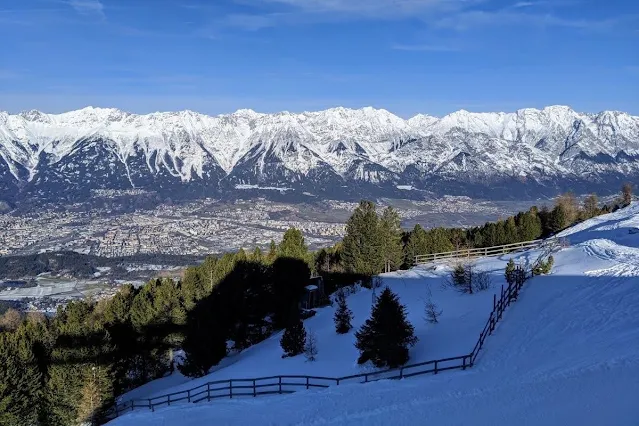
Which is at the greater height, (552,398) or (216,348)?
(552,398)

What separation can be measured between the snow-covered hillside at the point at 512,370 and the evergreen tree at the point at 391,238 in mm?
12220

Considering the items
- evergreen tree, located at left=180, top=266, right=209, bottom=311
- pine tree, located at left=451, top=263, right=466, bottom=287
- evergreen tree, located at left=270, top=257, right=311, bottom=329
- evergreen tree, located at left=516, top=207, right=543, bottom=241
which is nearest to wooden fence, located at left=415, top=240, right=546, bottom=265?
evergreen tree, located at left=516, top=207, right=543, bottom=241

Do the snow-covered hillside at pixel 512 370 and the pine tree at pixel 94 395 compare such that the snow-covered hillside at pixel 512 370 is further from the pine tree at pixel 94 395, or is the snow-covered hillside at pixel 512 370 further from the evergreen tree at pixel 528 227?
the evergreen tree at pixel 528 227

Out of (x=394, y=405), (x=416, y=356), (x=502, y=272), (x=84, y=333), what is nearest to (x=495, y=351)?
(x=416, y=356)

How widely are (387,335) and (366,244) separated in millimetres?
22653

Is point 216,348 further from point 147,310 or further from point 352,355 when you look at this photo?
point 352,355

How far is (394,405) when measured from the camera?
20.1 meters

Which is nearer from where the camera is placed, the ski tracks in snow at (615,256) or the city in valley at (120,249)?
the ski tracks in snow at (615,256)

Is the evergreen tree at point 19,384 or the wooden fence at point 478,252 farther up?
the wooden fence at point 478,252

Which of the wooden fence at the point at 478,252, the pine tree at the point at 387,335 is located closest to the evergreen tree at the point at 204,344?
the pine tree at the point at 387,335

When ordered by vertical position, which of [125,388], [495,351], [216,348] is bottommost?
[125,388]

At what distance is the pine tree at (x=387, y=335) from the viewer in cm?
2516

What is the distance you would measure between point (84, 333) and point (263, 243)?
122m

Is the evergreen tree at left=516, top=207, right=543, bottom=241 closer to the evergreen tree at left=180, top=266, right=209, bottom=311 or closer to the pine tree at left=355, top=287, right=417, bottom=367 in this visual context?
the evergreen tree at left=180, top=266, right=209, bottom=311
